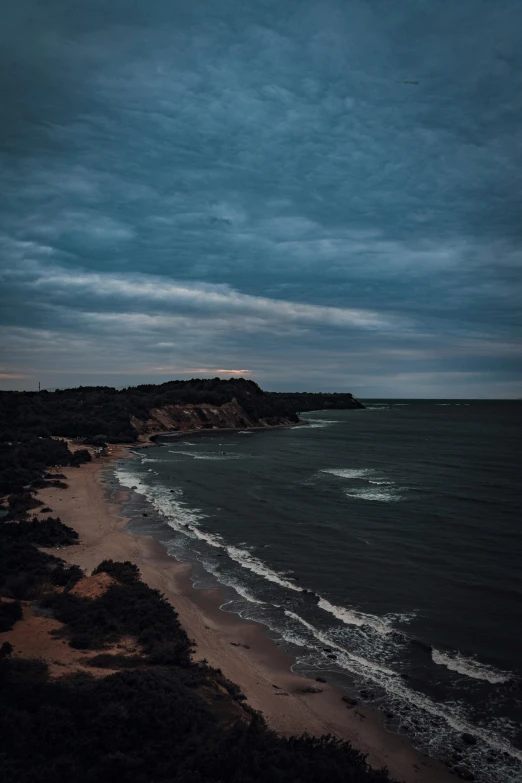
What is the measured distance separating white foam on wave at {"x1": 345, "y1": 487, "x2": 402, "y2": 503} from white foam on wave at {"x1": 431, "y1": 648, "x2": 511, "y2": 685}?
21144mm

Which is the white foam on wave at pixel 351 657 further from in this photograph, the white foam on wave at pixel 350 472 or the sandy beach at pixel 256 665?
the white foam on wave at pixel 350 472

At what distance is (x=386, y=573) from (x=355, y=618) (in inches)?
187

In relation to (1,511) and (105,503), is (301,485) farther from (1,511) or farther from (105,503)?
(1,511)

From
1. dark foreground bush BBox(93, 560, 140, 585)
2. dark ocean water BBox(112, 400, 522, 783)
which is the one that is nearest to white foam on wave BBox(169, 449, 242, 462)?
dark ocean water BBox(112, 400, 522, 783)

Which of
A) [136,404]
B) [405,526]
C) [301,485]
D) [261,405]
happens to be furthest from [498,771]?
[261,405]

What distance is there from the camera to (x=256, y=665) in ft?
43.9

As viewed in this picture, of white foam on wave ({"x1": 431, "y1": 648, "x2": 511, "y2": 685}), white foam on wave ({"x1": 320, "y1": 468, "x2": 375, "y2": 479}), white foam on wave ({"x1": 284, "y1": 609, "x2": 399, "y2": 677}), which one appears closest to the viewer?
white foam on wave ({"x1": 431, "y1": 648, "x2": 511, "y2": 685})

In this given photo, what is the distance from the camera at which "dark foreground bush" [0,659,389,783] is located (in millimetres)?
7648

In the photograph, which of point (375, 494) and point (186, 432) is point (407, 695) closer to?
point (375, 494)

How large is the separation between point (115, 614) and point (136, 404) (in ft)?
283

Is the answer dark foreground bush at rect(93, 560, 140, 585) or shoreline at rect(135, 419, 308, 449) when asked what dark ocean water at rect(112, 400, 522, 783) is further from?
shoreline at rect(135, 419, 308, 449)

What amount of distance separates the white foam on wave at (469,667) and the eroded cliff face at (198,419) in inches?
3017

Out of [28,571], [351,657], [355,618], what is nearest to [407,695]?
[351,657]

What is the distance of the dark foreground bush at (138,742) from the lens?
765cm
